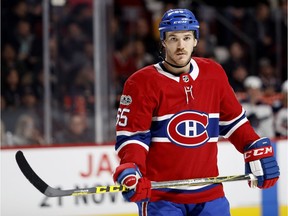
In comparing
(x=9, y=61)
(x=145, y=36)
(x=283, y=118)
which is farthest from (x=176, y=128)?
(x=145, y=36)

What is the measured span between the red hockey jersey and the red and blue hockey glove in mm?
80

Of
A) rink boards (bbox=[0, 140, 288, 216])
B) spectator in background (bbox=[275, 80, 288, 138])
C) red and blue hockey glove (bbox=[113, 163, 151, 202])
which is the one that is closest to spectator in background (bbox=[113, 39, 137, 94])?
spectator in background (bbox=[275, 80, 288, 138])

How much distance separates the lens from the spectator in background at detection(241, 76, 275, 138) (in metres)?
7.06

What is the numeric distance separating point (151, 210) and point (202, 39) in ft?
15.9

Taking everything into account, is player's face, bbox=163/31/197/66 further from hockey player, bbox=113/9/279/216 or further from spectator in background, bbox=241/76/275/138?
spectator in background, bbox=241/76/275/138

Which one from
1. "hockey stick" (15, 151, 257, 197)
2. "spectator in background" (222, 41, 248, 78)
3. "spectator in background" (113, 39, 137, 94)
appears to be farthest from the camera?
"spectator in background" (222, 41, 248, 78)

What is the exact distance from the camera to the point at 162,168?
348 centimetres

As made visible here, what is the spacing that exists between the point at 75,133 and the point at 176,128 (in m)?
3.29

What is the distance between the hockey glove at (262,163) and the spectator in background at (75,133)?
3.16 meters

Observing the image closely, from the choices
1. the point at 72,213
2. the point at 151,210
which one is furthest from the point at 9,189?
the point at 151,210

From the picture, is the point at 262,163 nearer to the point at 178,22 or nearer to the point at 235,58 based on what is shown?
the point at 178,22

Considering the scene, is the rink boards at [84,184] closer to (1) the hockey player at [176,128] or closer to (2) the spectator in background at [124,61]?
(1) the hockey player at [176,128]

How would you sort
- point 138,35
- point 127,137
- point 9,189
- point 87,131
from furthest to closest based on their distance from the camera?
point 138,35 < point 87,131 < point 9,189 < point 127,137

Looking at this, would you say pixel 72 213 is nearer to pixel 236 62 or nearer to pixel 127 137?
pixel 127 137
